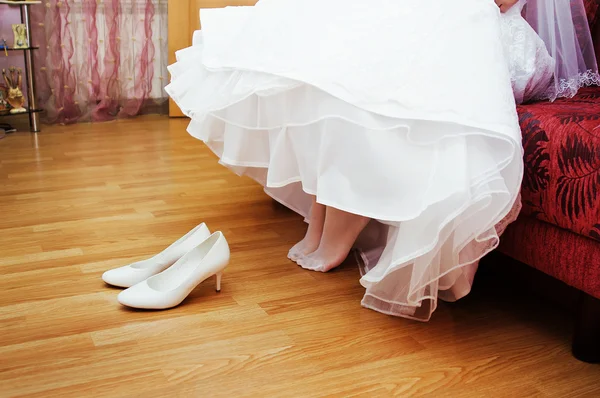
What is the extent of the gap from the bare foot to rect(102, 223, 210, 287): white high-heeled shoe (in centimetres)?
32

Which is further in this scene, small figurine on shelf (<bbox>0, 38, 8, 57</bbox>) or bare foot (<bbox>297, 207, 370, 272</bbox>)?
small figurine on shelf (<bbox>0, 38, 8, 57</bbox>)

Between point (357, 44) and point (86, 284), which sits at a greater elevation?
point (357, 44)

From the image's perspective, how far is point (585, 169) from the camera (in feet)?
4.14

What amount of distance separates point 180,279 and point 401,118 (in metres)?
0.66

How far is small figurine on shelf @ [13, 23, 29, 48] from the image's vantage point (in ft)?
11.0

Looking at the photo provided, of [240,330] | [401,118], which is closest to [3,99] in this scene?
[240,330]

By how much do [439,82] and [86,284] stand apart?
995 millimetres

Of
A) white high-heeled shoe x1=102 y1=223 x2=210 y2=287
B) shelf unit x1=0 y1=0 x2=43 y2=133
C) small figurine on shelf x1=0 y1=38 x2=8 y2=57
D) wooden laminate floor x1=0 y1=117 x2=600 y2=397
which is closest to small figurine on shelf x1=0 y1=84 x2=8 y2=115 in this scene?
shelf unit x1=0 y1=0 x2=43 y2=133

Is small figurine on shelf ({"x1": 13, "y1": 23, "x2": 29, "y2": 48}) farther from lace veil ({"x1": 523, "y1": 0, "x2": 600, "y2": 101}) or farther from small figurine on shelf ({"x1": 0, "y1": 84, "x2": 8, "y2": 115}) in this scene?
lace veil ({"x1": 523, "y1": 0, "x2": 600, "y2": 101})

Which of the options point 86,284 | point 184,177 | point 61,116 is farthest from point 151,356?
point 61,116

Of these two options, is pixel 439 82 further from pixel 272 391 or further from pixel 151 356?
pixel 151 356

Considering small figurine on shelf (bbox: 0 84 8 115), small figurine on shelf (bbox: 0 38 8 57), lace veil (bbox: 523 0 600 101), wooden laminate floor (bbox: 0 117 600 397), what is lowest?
small figurine on shelf (bbox: 0 84 8 115)

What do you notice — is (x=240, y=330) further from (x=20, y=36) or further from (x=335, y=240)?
(x=20, y=36)

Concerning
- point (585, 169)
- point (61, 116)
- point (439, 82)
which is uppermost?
point (439, 82)
